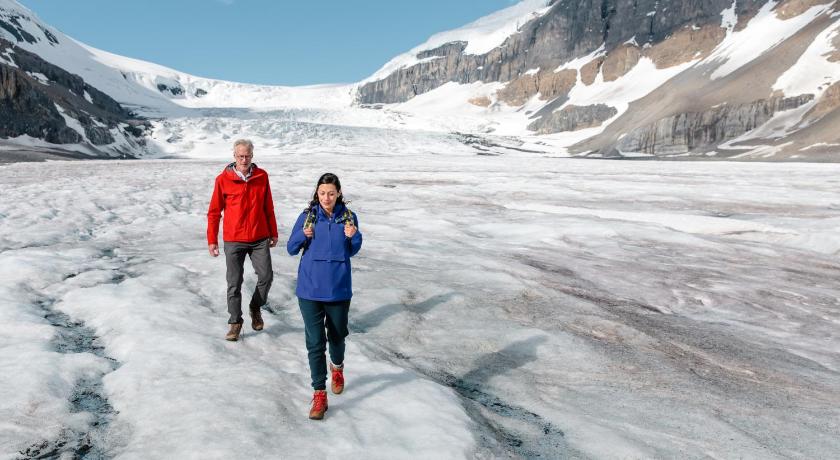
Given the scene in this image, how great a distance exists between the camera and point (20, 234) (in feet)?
37.6

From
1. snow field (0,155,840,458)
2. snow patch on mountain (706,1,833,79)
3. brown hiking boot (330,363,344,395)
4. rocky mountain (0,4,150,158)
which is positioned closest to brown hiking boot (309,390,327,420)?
snow field (0,155,840,458)

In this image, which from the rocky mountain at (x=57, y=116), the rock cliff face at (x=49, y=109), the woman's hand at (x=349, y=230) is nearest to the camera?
the woman's hand at (x=349, y=230)

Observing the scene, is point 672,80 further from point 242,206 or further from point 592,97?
point 242,206

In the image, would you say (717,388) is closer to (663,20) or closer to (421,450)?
(421,450)

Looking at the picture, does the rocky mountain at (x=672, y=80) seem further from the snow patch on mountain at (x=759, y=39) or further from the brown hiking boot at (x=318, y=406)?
the brown hiking boot at (x=318, y=406)

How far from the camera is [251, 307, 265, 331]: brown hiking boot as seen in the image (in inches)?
249

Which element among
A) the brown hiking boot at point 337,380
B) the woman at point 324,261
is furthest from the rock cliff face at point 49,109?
the brown hiking boot at point 337,380

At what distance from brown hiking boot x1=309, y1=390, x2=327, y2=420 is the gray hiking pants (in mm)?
1999

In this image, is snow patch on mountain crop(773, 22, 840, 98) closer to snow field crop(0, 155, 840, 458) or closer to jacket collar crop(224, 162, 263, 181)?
snow field crop(0, 155, 840, 458)

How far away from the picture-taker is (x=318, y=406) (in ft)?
14.3

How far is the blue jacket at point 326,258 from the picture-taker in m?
4.51

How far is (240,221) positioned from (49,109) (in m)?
83.6

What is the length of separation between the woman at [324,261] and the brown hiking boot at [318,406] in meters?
0.12

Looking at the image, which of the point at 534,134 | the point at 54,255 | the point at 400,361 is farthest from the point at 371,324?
the point at 534,134
